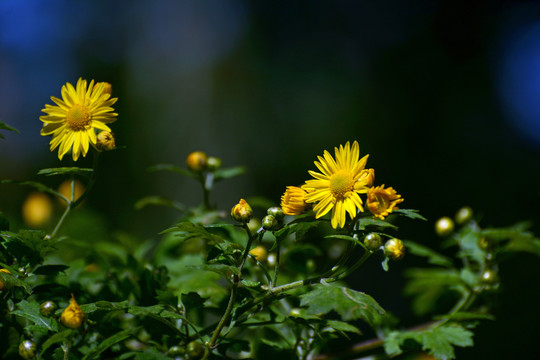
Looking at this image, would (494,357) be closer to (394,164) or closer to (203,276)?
(203,276)

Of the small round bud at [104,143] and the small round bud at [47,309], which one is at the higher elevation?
the small round bud at [104,143]

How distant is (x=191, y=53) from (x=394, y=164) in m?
1.87

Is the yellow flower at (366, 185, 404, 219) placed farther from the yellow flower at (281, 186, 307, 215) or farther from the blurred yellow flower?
the blurred yellow flower

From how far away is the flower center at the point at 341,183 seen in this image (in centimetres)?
64

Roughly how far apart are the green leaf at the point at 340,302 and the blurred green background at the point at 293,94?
2348 millimetres

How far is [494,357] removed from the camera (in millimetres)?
1588

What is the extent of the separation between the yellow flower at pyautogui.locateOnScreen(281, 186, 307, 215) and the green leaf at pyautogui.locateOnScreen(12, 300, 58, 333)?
0.31 metres

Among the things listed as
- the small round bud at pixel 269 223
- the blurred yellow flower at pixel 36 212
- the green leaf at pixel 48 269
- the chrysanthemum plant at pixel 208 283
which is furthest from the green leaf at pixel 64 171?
the blurred yellow flower at pixel 36 212

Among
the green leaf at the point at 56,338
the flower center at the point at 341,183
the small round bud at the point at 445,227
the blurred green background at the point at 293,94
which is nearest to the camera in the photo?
the green leaf at the point at 56,338

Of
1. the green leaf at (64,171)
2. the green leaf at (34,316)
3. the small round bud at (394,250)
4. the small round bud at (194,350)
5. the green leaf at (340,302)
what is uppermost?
the green leaf at (64,171)

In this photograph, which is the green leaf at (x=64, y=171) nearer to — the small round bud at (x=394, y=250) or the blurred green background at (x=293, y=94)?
the small round bud at (x=394, y=250)

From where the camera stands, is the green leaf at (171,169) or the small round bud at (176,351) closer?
the small round bud at (176,351)

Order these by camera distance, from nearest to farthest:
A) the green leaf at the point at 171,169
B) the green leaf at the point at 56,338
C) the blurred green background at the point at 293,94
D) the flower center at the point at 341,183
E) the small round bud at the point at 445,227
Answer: the green leaf at the point at 56,338 < the flower center at the point at 341,183 < the green leaf at the point at 171,169 < the small round bud at the point at 445,227 < the blurred green background at the point at 293,94

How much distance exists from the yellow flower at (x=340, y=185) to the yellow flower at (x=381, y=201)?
0.01 metres
